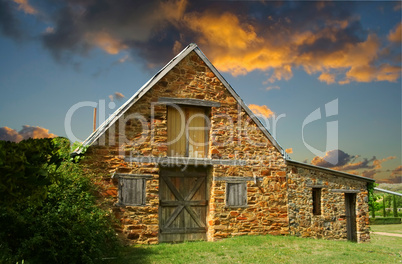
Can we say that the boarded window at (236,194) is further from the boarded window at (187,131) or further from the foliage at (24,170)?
the foliage at (24,170)

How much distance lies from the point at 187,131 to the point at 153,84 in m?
1.98

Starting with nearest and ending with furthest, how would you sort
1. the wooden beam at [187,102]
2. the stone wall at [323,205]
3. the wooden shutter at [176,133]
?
the wooden beam at [187,102] → the wooden shutter at [176,133] → the stone wall at [323,205]

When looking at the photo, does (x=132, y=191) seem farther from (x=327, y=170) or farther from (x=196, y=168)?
(x=327, y=170)

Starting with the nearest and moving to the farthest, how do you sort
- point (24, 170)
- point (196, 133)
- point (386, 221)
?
1. point (24, 170)
2. point (196, 133)
3. point (386, 221)

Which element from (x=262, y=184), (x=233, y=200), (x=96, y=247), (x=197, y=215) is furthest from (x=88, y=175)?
(x=262, y=184)

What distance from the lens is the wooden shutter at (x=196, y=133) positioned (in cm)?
1282

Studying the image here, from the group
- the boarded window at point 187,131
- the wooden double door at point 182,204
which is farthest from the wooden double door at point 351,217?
the boarded window at point 187,131

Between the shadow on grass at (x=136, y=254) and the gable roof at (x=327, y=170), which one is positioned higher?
the gable roof at (x=327, y=170)

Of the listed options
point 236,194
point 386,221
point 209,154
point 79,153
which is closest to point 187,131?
point 209,154

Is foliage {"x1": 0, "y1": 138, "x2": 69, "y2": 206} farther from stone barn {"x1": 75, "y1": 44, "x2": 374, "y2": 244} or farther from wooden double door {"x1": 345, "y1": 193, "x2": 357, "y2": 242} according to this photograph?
wooden double door {"x1": 345, "y1": 193, "x2": 357, "y2": 242}

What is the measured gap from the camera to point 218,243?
1161 cm

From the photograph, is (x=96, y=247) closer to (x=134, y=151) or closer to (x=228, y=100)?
(x=134, y=151)

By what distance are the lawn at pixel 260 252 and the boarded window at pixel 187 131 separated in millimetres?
3057

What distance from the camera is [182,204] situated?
12.6 m
